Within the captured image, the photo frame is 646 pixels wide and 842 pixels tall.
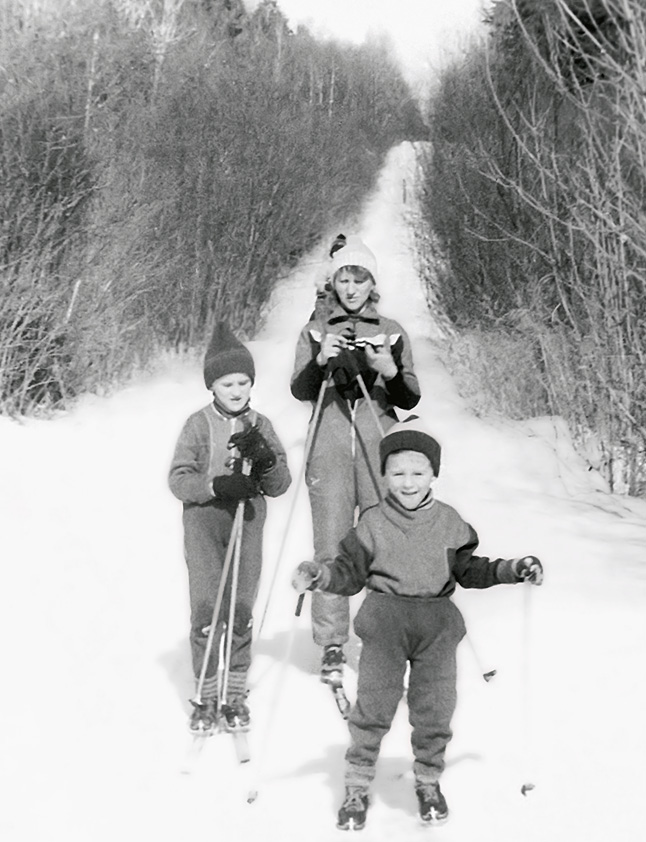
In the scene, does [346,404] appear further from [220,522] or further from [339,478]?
[220,522]

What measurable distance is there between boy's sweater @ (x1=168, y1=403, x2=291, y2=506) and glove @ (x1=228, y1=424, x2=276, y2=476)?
6 centimetres

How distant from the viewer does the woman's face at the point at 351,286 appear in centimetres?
404

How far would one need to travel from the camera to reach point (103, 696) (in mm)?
4031

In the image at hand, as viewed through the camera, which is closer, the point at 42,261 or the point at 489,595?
the point at 489,595

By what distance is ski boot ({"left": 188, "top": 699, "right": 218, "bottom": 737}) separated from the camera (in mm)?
3596

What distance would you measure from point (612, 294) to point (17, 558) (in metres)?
4.33

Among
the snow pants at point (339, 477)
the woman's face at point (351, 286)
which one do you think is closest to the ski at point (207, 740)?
the snow pants at point (339, 477)

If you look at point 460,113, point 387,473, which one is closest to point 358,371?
point 387,473

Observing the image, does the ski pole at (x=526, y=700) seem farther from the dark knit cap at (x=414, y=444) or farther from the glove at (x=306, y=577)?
the glove at (x=306, y=577)

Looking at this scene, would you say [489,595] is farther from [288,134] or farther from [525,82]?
[288,134]

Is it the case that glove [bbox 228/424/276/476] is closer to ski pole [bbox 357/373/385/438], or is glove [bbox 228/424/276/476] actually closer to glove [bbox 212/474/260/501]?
glove [bbox 212/474/260/501]

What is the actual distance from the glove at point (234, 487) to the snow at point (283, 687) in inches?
21.2

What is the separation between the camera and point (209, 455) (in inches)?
145

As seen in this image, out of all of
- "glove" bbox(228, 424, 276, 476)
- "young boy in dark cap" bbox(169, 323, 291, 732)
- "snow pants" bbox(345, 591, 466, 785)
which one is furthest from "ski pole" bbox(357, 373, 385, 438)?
"snow pants" bbox(345, 591, 466, 785)
